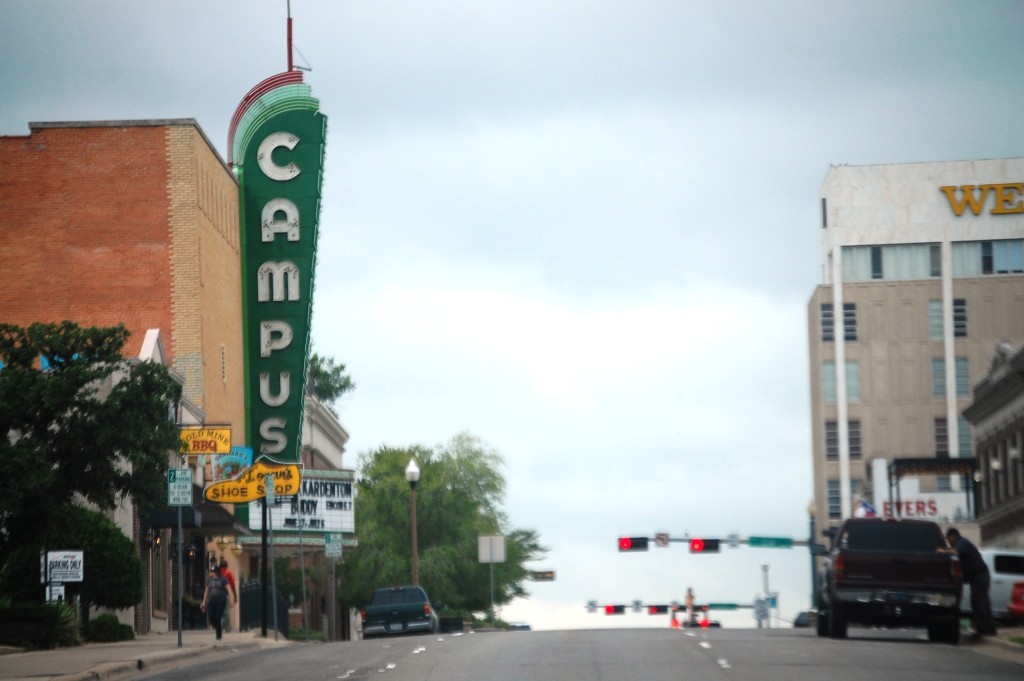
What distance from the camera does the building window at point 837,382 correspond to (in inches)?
4577

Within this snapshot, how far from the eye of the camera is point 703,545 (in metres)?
73.2

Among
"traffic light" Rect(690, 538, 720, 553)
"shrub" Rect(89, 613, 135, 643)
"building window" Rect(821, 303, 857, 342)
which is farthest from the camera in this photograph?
"building window" Rect(821, 303, 857, 342)

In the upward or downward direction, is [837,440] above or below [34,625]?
above

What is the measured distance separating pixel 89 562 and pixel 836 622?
1628 centimetres

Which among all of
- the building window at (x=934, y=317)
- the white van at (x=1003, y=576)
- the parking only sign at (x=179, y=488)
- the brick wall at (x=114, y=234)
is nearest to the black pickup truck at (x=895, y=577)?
the white van at (x=1003, y=576)

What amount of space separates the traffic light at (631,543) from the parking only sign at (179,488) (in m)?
42.6

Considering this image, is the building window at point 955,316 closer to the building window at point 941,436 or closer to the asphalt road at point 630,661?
the building window at point 941,436

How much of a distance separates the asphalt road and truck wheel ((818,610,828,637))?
0.31 meters

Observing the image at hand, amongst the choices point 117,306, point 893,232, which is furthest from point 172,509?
point 893,232

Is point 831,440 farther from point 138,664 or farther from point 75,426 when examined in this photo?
point 138,664

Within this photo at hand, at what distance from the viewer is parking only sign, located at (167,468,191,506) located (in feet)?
101

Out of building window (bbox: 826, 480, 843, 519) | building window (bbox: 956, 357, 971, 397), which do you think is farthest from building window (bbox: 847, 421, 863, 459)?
building window (bbox: 956, 357, 971, 397)

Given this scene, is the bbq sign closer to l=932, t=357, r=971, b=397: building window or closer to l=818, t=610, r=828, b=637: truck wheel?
l=818, t=610, r=828, b=637: truck wheel

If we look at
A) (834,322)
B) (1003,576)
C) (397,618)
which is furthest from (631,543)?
(834,322)
